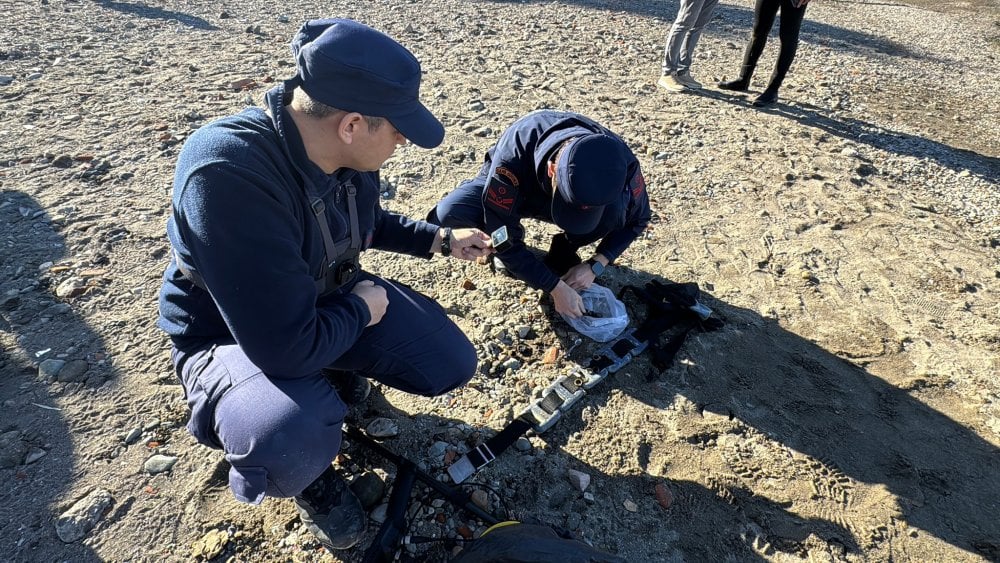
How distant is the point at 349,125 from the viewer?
1815mm

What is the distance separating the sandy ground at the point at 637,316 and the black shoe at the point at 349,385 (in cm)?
10

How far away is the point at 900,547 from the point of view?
2510 millimetres

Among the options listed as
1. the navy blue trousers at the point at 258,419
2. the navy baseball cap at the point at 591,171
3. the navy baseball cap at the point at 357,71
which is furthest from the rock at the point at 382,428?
the navy baseball cap at the point at 357,71

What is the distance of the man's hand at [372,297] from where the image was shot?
223 centimetres

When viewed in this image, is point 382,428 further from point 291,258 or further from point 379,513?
point 291,258

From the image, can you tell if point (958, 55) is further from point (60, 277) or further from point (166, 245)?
point (60, 277)

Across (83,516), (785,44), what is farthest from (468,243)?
(785,44)

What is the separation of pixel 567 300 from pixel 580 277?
237 mm

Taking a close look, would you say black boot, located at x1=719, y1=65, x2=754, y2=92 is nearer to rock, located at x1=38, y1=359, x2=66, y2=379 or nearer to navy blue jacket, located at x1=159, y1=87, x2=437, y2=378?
navy blue jacket, located at x1=159, y1=87, x2=437, y2=378

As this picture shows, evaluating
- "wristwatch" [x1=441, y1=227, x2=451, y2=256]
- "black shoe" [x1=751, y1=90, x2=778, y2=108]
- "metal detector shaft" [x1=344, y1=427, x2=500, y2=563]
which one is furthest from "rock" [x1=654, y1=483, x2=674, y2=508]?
"black shoe" [x1=751, y1=90, x2=778, y2=108]

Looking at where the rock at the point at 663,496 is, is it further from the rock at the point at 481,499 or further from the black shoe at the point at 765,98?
the black shoe at the point at 765,98

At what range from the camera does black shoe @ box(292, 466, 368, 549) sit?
2.27 m

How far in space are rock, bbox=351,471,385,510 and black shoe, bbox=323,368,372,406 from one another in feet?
1.54

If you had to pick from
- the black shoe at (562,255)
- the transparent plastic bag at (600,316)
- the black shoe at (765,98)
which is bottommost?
the transparent plastic bag at (600,316)
